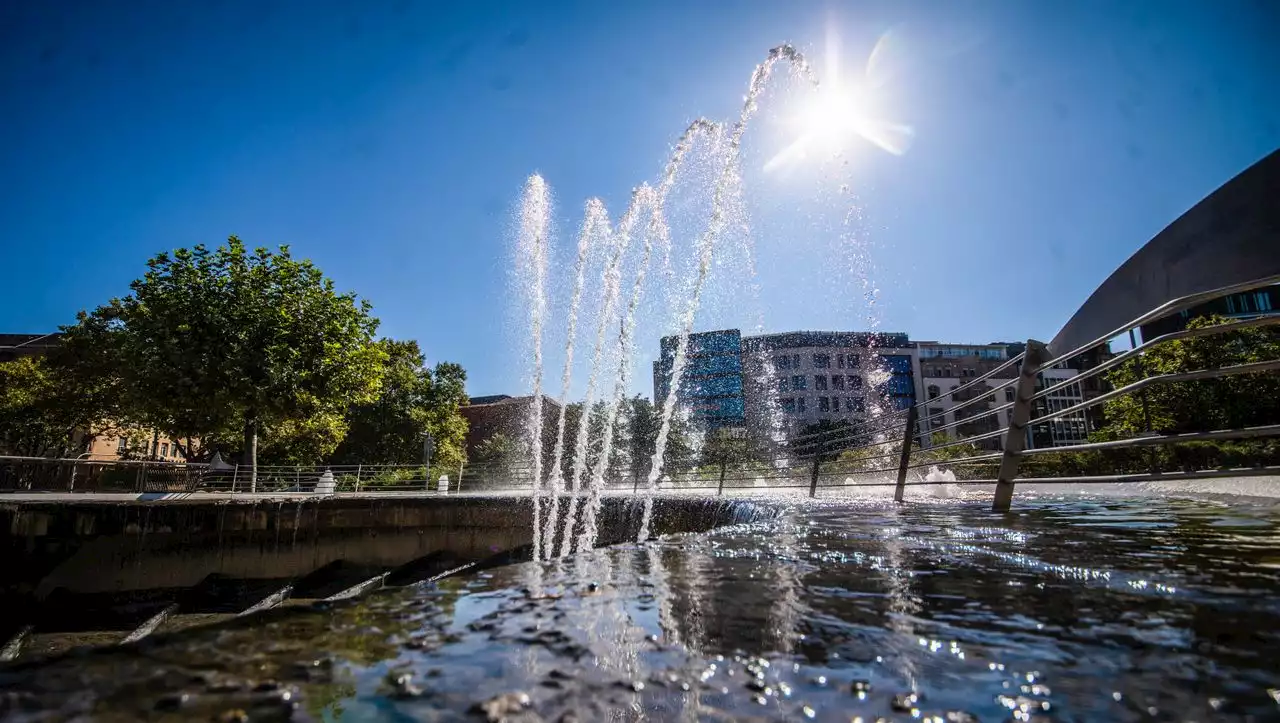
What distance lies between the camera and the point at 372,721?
99 cm

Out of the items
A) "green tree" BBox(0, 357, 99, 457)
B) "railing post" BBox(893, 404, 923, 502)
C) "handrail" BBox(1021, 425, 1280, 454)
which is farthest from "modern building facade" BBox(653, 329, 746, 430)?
"handrail" BBox(1021, 425, 1280, 454)

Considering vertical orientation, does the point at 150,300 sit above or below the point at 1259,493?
above

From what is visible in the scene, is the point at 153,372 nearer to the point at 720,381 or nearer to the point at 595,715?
the point at 595,715

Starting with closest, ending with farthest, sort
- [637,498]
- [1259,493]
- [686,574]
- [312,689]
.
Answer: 1. [312,689]
2. [686,574]
3. [1259,493]
4. [637,498]

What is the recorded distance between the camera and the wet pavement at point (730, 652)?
3.41 ft

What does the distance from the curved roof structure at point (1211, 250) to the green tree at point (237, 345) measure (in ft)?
79.6

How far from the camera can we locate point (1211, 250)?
8625 mm

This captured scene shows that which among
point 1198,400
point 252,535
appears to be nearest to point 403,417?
point 252,535

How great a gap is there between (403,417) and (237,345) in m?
21.0

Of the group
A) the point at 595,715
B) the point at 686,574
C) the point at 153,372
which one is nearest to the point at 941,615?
the point at 686,574

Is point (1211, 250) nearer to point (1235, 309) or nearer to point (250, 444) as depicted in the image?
point (250, 444)

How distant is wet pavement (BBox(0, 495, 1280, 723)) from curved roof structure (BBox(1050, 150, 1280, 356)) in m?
6.89

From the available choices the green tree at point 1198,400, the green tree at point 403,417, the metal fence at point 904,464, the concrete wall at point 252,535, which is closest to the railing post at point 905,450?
the metal fence at point 904,464

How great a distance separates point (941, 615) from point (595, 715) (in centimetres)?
113
